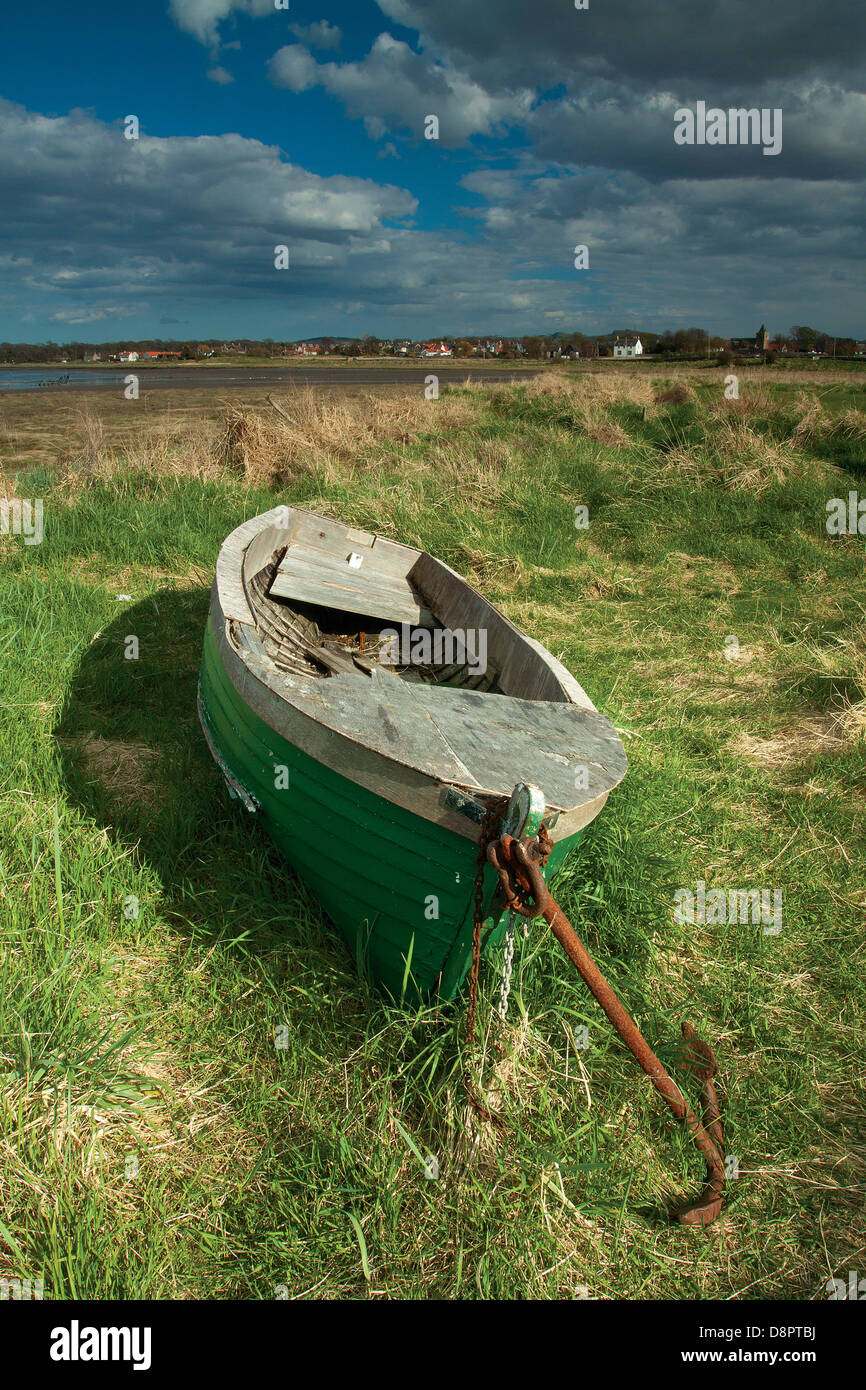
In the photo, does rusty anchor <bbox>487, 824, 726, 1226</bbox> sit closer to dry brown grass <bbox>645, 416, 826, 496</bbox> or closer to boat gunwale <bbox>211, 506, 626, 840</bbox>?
boat gunwale <bbox>211, 506, 626, 840</bbox>

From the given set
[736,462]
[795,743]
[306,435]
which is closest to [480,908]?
[795,743]

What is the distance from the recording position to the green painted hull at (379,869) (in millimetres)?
2738

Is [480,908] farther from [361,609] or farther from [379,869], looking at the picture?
[361,609]

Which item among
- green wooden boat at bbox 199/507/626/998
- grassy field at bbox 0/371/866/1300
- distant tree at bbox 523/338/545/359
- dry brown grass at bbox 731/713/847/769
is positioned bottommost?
grassy field at bbox 0/371/866/1300

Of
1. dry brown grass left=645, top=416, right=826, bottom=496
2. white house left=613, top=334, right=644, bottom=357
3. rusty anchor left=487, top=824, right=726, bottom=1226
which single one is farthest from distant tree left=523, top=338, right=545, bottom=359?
rusty anchor left=487, top=824, right=726, bottom=1226

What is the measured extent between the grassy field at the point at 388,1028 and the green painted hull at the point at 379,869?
0.53 feet

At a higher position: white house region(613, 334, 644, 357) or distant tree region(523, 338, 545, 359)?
distant tree region(523, 338, 545, 359)

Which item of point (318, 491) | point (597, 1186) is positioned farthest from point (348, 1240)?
point (318, 491)

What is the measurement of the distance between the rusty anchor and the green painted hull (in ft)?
0.80

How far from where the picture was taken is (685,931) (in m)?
3.86

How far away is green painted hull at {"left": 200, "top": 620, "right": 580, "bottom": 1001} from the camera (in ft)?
8.98

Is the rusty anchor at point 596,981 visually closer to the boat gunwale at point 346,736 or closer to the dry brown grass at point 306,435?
the boat gunwale at point 346,736

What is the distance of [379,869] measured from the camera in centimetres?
297
